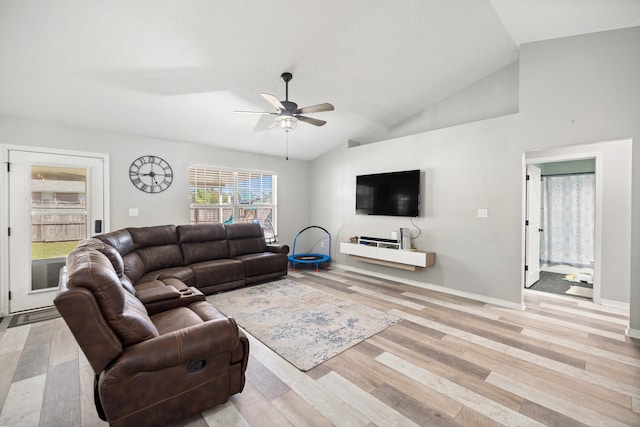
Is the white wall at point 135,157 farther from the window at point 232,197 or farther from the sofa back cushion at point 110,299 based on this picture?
the sofa back cushion at point 110,299

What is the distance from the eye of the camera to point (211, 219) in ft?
18.0

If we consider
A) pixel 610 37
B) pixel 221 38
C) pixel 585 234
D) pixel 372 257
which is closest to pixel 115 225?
pixel 221 38

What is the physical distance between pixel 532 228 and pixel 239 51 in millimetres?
5231

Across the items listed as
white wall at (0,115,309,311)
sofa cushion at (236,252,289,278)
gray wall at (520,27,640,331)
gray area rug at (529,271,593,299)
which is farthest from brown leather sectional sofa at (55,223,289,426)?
gray area rug at (529,271,593,299)

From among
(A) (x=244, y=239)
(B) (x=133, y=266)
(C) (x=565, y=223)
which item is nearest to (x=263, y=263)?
(A) (x=244, y=239)

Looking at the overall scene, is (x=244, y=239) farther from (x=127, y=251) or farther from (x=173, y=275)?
(x=127, y=251)

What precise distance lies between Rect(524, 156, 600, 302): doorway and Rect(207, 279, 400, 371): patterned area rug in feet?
11.6

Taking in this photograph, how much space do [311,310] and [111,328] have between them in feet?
7.78

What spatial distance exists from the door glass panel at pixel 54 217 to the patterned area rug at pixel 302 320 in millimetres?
2108

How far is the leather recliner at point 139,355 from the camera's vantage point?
1402mm

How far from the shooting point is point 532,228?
470 cm

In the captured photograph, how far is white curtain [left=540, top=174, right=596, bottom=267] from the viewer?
571 centimetres

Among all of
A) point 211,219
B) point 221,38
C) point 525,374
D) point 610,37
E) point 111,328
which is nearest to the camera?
point 111,328

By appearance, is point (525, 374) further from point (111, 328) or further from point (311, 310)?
point (111, 328)
